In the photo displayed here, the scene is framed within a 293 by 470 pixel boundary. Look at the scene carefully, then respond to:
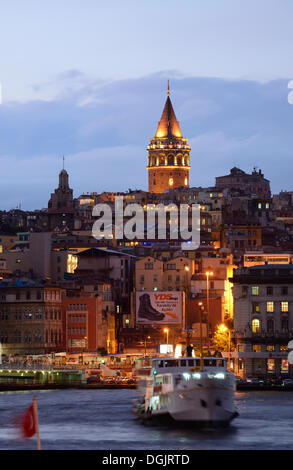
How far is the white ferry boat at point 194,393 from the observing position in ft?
277

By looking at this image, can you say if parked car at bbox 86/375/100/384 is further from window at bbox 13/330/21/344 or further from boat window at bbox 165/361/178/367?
boat window at bbox 165/361/178/367

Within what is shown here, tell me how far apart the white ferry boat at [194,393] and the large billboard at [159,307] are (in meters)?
60.8

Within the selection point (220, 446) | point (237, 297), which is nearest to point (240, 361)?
point (237, 297)

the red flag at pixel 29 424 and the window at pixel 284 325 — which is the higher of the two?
the window at pixel 284 325

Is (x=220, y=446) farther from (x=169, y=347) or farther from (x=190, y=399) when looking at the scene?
(x=169, y=347)

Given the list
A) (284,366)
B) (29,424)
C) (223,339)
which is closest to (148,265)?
(223,339)

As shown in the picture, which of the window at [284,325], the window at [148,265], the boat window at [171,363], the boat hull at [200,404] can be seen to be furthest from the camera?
the window at [148,265]

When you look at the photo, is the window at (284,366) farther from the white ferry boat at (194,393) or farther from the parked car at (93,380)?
the white ferry boat at (194,393)

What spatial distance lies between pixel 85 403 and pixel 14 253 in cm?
6470

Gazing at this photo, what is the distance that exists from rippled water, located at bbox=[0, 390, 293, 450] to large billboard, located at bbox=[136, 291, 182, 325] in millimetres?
35601

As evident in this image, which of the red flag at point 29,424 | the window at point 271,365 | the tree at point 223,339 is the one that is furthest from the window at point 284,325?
the red flag at point 29,424

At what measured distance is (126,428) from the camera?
88000 mm

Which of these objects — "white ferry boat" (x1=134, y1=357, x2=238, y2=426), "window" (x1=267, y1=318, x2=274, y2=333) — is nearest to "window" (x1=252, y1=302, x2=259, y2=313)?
"window" (x1=267, y1=318, x2=274, y2=333)

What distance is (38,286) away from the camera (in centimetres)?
14625
